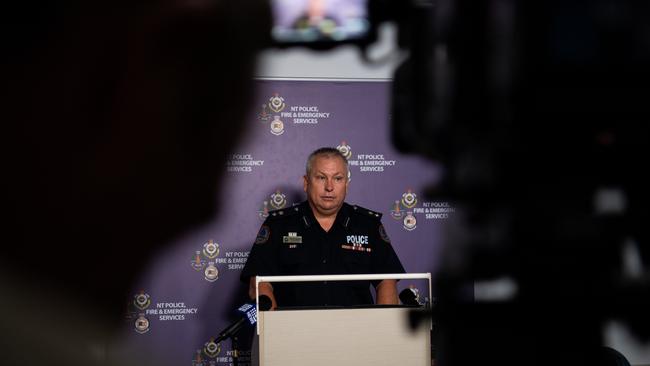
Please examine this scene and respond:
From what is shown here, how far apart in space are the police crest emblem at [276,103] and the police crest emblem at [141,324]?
149cm

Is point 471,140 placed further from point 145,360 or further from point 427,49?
point 145,360

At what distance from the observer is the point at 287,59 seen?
414cm

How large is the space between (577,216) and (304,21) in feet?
12.1

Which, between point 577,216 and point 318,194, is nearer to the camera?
point 577,216

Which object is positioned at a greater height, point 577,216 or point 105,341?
point 577,216

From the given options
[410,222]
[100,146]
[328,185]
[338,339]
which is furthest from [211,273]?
[338,339]

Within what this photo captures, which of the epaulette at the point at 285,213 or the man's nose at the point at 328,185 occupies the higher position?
the man's nose at the point at 328,185

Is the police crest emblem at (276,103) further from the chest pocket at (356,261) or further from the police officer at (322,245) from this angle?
the chest pocket at (356,261)

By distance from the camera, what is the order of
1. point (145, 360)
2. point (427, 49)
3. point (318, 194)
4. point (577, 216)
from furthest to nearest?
point (145, 360)
point (318, 194)
point (427, 49)
point (577, 216)

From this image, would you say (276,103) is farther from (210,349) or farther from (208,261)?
(210,349)

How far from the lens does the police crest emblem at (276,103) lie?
13.5ft

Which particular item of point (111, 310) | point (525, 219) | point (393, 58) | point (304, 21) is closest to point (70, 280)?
point (111, 310)

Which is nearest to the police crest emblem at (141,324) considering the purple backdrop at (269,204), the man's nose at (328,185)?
the purple backdrop at (269,204)

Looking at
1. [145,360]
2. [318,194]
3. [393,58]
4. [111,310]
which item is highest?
[393,58]
